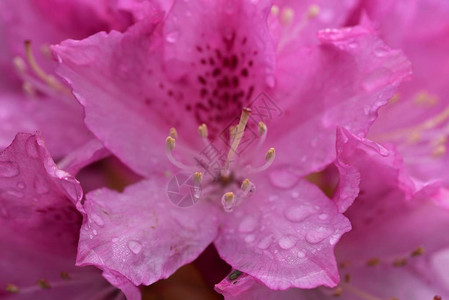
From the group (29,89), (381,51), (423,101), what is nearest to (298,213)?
(381,51)

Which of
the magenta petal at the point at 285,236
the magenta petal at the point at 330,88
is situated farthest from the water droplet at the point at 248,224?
the magenta petal at the point at 330,88

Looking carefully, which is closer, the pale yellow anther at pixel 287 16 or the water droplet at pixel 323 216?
the water droplet at pixel 323 216

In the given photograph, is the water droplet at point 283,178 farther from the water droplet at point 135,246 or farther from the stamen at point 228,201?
the water droplet at point 135,246

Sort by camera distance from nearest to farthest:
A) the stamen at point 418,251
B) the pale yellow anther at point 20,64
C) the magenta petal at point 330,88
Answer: the magenta petal at point 330,88
the stamen at point 418,251
the pale yellow anther at point 20,64

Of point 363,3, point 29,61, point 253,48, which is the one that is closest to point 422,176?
point 363,3

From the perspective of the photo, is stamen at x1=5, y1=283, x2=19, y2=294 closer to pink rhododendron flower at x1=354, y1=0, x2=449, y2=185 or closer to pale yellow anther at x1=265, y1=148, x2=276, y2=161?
pale yellow anther at x1=265, y1=148, x2=276, y2=161

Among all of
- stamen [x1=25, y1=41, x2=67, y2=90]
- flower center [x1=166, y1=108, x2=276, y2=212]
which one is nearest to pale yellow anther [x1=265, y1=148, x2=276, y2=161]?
flower center [x1=166, y1=108, x2=276, y2=212]

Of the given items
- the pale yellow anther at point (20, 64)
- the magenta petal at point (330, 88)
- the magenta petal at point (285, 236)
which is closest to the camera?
the magenta petal at point (285, 236)

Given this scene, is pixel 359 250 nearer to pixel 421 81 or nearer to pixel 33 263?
pixel 421 81
